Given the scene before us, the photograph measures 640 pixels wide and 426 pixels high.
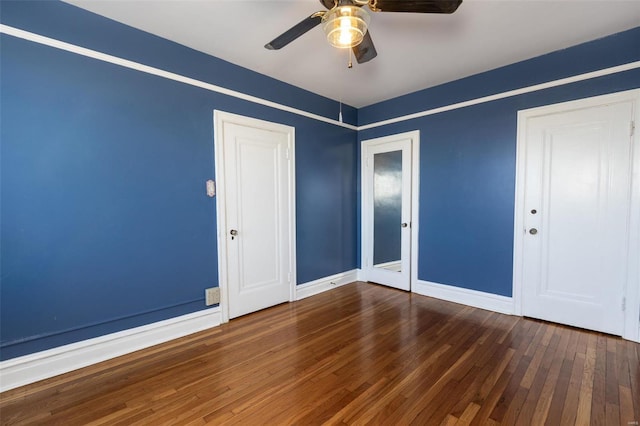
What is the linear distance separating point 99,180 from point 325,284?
2802mm

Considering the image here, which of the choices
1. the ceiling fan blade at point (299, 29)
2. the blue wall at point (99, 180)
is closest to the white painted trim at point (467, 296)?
the blue wall at point (99, 180)

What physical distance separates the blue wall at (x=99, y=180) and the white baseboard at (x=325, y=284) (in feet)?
4.09

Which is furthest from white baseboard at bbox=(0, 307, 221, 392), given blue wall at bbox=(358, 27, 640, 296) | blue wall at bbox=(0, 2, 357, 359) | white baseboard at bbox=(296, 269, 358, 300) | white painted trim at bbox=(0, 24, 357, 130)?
blue wall at bbox=(358, 27, 640, 296)

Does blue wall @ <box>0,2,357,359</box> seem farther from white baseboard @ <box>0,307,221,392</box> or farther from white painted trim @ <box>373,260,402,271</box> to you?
white painted trim @ <box>373,260,402,271</box>

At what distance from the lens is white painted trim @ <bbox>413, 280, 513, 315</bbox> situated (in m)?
3.10

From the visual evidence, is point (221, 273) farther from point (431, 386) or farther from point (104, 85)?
point (431, 386)

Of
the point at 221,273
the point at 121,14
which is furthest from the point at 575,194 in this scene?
the point at 121,14

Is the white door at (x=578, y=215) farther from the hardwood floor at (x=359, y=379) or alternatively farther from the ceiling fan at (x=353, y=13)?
the ceiling fan at (x=353, y=13)

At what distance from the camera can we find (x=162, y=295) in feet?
8.26

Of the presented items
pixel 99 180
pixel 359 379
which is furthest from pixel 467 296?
pixel 99 180

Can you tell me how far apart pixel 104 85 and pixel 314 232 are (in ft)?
8.58

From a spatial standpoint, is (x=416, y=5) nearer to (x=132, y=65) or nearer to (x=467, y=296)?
(x=132, y=65)

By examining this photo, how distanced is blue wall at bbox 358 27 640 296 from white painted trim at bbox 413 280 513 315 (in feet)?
0.21

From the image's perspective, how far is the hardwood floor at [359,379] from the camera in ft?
5.40
